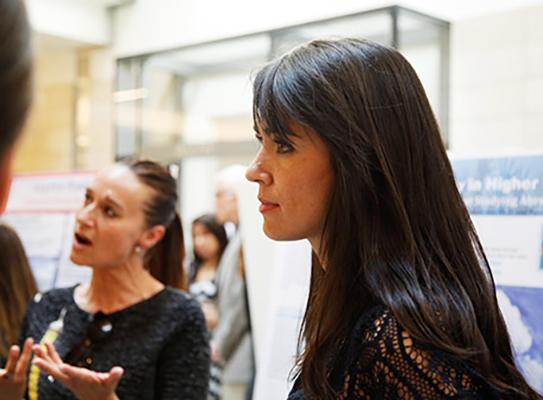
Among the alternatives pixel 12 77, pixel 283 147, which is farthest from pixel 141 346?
pixel 12 77

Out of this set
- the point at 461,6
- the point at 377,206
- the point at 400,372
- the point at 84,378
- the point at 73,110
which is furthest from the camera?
the point at 73,110

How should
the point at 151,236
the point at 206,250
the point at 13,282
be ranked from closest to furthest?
the point at 151,236
the point at 13,282
the point at 206,250

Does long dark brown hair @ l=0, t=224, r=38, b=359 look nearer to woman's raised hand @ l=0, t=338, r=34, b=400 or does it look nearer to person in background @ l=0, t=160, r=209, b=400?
person in background @ l=0, t=160, r=209, b=400

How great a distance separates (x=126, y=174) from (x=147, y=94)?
4.40 m

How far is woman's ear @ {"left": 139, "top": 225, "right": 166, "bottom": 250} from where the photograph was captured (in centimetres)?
232

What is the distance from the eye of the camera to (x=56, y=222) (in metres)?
3.71

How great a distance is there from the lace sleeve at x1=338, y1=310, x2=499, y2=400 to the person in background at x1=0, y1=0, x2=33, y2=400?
2.34 ft

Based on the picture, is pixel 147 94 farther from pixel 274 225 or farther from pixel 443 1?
pixel 274 225

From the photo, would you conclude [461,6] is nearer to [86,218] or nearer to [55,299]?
[86,218]

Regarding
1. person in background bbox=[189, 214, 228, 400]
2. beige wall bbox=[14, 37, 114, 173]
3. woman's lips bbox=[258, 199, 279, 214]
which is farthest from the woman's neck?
beige wall bbox=[14, 37, 114, 173]

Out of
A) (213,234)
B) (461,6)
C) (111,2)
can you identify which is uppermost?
(111,2)

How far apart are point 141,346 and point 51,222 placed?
1828mm

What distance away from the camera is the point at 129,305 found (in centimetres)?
217

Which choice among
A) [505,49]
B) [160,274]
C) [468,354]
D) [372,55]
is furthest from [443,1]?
[468,354]
